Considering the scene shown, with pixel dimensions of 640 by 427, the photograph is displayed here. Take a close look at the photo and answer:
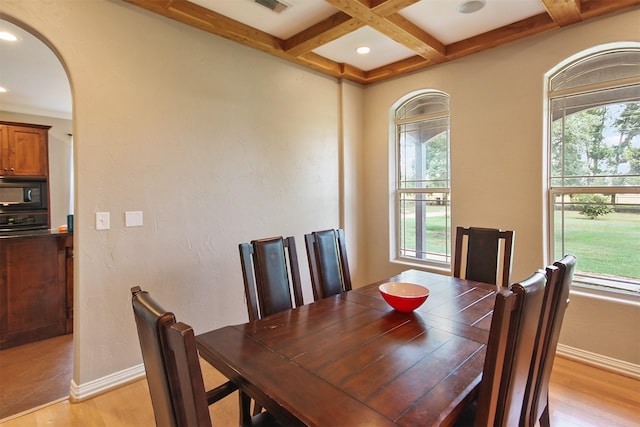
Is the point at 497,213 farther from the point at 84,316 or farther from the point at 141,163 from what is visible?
the point at 84,316

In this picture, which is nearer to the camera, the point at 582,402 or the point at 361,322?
the point at 361,322

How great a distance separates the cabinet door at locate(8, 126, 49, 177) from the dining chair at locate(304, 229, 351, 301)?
5.45 meters

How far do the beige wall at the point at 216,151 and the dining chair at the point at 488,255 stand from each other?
0.71m

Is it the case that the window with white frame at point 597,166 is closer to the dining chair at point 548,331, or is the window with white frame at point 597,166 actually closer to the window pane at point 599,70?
the window pane at point 599,70

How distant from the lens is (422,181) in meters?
3.84

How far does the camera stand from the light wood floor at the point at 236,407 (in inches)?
78.0

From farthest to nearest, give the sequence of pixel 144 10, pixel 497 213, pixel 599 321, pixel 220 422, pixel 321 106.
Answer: pixel 321 106 < pixel 497 213 < pixel 599 321 < pixel 144 10 < pixel 220 422

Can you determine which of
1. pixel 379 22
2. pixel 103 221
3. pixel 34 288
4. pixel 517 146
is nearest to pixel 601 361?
pixel 517 146

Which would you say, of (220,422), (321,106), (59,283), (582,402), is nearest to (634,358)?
(582,402)

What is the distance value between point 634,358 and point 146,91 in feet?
13.5

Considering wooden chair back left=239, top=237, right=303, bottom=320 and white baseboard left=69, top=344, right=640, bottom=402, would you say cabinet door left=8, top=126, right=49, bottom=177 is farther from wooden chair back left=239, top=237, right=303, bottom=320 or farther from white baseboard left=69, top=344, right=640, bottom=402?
wooden chair back left=239, top=237, right=303, bottom=320

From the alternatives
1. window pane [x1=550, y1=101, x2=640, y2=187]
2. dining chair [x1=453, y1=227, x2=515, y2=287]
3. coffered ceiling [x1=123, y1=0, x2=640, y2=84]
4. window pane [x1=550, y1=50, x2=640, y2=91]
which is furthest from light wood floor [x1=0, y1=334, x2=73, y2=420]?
window pane [x1=550, y1=50, x2=640, y2=91]

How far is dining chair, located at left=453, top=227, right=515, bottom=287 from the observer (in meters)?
2.39

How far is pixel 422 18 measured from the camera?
2744 mm
